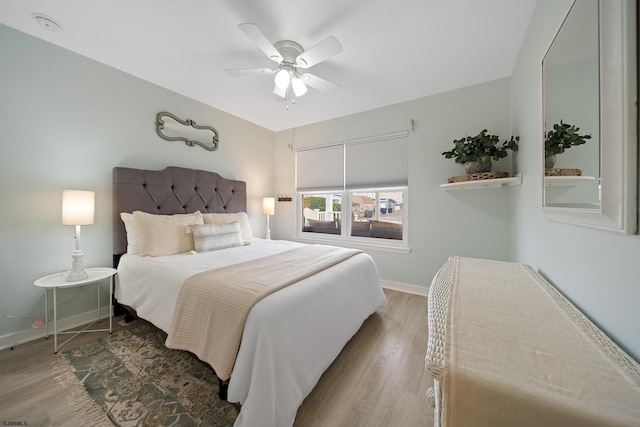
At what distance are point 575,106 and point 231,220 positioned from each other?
3.00 m

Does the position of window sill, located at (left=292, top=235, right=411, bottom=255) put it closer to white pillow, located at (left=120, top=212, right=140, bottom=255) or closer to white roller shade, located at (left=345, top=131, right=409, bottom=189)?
white roller shade, located at (left=345, top=131, right=409, bottom=189)

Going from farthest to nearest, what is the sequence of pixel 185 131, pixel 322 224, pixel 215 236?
pixel 322 224 < pixel 185 131 < pixel 215 236

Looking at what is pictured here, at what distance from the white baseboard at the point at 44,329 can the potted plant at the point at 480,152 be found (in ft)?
12.8

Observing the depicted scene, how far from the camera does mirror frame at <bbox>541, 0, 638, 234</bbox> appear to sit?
0.59 m

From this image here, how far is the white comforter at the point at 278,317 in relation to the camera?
1094 mm

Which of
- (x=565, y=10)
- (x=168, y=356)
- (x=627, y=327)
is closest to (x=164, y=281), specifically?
(x=168, y=356)

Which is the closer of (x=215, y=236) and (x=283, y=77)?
(x=283, y=77)

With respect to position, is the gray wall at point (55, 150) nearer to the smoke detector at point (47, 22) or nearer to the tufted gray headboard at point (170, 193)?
the tufted gray headboard at point (170, 193)

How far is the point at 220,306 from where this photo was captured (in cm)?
127

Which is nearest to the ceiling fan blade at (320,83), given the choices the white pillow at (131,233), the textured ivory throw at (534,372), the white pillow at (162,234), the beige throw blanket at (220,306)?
the beige throw blanket at (220,306)

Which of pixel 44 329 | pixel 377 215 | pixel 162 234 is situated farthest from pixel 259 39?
pixel 44 329

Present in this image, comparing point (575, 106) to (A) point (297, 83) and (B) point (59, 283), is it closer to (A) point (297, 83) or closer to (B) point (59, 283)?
(A) point (297, 83)

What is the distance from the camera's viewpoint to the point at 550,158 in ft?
3.76

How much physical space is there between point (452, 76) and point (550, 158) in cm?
173
